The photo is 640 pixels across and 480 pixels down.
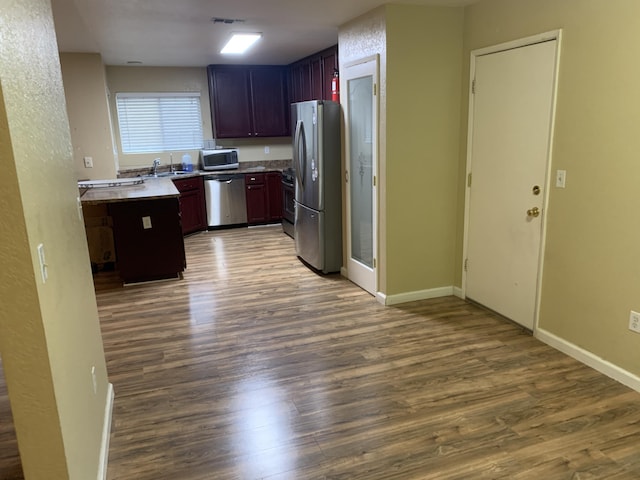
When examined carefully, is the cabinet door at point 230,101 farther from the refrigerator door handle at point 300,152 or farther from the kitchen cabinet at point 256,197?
the refrigerator door handle at point 300,152

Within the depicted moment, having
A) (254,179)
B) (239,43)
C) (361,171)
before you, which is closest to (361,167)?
(361,171)

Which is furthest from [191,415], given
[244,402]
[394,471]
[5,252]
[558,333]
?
[558,333]

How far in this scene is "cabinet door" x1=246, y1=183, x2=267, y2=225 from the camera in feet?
23.5

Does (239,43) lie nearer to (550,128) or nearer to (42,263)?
(550,128)

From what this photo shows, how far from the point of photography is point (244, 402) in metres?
2.62

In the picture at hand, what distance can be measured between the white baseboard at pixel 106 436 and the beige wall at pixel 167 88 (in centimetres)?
516

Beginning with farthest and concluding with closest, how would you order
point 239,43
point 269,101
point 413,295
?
1. point 269,101
2. point 239,43
3. point 413,295

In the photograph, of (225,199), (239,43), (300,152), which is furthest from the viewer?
(225,199)

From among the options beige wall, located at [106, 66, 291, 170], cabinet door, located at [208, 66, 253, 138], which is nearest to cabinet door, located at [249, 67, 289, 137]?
cabinet door, located at [208, 66, 253, 138]

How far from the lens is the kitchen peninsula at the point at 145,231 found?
4457 mm

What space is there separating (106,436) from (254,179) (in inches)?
206

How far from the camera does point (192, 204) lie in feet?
22.4

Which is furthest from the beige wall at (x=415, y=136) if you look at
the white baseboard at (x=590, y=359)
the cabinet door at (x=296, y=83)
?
the cabinet door at (x=296, y=83)

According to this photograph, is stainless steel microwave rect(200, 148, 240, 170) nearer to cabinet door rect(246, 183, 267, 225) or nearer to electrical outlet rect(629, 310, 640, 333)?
cabinet door rect(246, 183, 267, 225)
